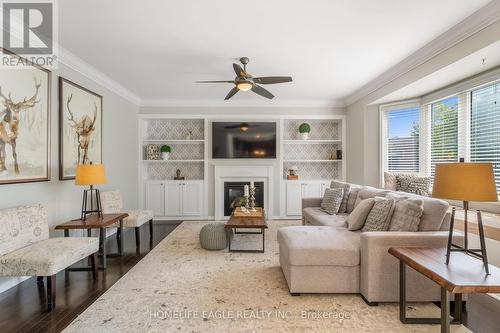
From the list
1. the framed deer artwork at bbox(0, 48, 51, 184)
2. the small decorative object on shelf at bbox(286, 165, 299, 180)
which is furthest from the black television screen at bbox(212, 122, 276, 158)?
the framed deer artwork at bbox(0, 48, 51, 184)

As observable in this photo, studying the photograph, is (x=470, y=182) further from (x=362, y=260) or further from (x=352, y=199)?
(x=352, y=199)

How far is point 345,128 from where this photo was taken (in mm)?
5520

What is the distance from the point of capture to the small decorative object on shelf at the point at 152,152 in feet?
17.8

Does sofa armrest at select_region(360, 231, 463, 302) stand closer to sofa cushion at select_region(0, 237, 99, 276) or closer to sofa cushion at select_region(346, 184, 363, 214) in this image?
sofa cushion at select_region(346, 184, 363, 214)

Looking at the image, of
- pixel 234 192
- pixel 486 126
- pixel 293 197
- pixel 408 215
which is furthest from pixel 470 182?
pixel 234 192

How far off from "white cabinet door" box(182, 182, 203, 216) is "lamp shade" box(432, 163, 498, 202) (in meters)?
4.51

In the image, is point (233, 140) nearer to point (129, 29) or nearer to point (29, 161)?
point (129, 29)

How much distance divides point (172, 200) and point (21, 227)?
310 centimetres

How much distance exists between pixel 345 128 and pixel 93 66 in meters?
4.86

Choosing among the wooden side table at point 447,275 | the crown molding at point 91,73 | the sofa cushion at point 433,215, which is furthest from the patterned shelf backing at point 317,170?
the wooden side table at point 447,275

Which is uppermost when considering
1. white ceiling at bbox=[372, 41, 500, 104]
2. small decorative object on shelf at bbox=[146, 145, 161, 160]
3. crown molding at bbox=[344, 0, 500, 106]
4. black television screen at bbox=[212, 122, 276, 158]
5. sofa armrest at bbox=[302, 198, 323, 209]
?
crown molding at bbox=[344, 0, 500, 106]

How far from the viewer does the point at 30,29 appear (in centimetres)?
256

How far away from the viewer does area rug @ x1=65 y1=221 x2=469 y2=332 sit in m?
1.87

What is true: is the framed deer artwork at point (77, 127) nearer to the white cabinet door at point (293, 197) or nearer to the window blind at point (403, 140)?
the white cabinet door at point (293, 197)
